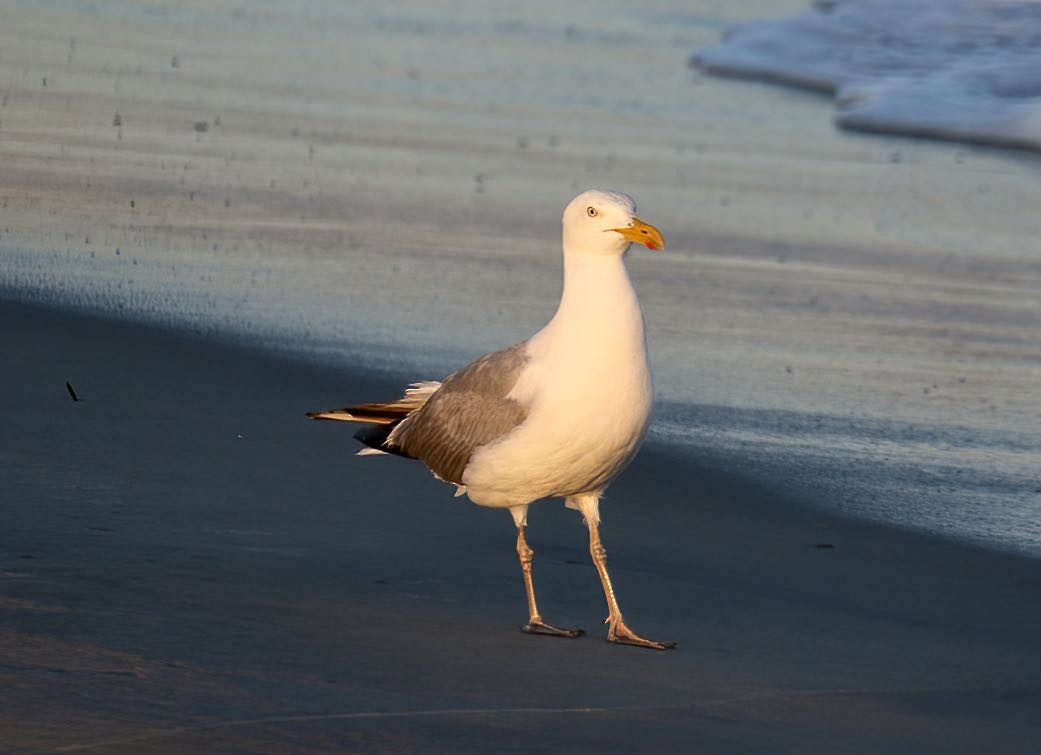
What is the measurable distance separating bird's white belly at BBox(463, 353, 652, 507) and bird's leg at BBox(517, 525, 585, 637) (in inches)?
6.6

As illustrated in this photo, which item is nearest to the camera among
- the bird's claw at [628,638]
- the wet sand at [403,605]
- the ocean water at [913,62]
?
the wet sand at [403,605]

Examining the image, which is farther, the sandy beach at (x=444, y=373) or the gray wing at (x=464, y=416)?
the gray wing at (x=464, y=416)

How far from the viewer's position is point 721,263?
10.0 metres

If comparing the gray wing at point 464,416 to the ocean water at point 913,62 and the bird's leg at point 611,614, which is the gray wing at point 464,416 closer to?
the bird's leg at point 611,614

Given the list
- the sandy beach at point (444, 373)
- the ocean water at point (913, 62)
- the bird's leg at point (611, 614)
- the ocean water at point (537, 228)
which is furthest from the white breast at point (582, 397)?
the ocean water at point (913, 62)

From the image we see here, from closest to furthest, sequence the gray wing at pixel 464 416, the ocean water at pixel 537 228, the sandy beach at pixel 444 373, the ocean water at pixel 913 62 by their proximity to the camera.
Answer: the sandy beach at pixel 444 373 < the gray wing at pixel 464 416 < the ocean water at pixel 537 228 < the ocean water at pixel 913 62

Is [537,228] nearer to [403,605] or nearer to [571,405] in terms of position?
[571,405]

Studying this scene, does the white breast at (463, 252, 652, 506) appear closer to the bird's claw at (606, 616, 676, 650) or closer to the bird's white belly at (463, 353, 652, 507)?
the bird's white belly at (463, 353, 652, 507)

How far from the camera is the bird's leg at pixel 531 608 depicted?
543cm

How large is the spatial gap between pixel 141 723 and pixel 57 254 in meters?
5.18

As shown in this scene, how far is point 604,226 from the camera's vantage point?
226 inches

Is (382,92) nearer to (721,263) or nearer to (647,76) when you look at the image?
(647,76)

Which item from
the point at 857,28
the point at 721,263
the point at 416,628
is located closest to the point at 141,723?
the point at 416,628

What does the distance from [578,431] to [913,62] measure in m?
12.9
